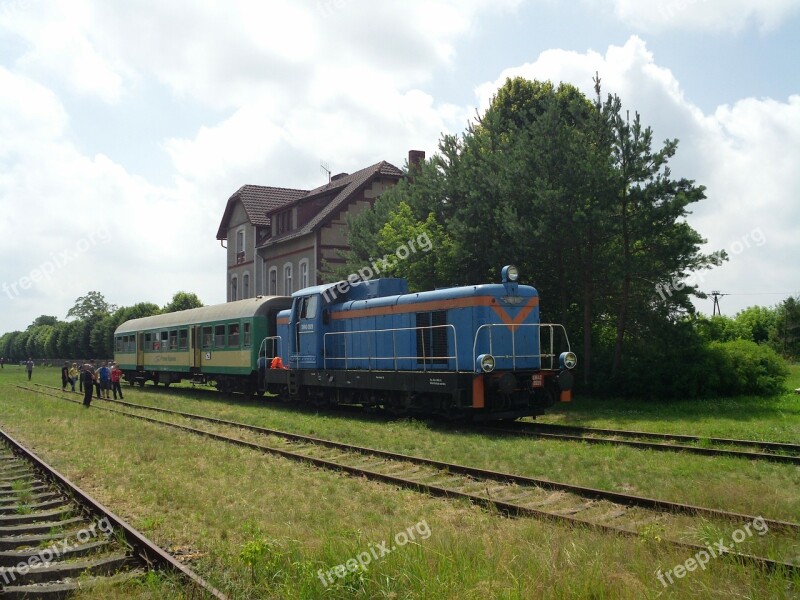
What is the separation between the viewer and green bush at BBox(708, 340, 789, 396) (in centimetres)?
1959

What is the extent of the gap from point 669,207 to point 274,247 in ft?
89.5

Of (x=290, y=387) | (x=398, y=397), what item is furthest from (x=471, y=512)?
(x=290, y=387)

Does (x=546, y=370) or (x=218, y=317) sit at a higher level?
(x=218, y=317)

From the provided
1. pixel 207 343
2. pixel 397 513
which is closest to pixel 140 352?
pixel 207 343

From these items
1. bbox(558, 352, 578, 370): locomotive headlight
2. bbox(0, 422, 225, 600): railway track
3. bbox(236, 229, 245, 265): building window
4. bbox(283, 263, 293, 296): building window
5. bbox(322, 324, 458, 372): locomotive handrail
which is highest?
bbox(236, 229, 245, 265): building window

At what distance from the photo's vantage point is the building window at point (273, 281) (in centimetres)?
Answer: 4185

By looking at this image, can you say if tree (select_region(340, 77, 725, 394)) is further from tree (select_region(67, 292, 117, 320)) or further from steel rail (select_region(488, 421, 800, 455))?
tree (select_region(67, 292, 117, 320))

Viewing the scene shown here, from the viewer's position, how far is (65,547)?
675cm

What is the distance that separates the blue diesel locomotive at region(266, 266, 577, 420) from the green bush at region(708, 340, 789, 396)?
5110 millimetres

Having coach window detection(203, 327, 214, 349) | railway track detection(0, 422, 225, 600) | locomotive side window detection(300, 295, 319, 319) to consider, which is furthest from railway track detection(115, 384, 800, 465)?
coach window detection(203, 327, 214, 349)

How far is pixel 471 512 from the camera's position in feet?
26.7

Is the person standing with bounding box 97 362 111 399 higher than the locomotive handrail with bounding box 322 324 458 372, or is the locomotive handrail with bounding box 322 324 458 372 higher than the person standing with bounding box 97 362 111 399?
the locomotive handrail with bounding box 322 324 458 372

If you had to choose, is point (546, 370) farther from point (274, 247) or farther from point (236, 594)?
point (274, 247)

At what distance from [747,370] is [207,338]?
61.0 feet
